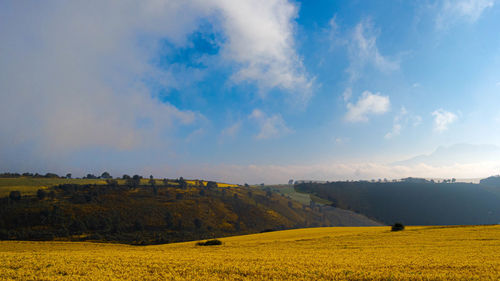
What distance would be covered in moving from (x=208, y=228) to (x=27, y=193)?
3806 inches

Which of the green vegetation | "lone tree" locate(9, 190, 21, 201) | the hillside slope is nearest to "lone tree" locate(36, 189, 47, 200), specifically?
the green vegetation

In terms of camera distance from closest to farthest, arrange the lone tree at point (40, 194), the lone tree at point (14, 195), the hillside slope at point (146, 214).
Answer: the hillside slope at point (146, 214) → the lone tree at point (14, 195) → the lone tree at point (40, 194)

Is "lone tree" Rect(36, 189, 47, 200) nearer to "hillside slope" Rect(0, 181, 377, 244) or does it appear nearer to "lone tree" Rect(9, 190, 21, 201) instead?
"hillside slope" Rect(0, 181, 377, 244)

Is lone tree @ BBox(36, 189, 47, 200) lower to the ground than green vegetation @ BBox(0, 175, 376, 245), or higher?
higher

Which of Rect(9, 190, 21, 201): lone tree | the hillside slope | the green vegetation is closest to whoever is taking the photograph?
the hillside slope

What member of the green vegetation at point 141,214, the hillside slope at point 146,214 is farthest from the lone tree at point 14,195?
the hillside slope at point 146,214

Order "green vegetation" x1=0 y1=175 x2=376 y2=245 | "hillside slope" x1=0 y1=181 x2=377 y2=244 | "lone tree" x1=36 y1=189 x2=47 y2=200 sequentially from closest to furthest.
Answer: "hillside slope" x1=0 y1=181 x2=377 y2=244, "green vegetation" x1=0 y1=175 x2=376 y2=245, "lone tree" x1=36 y1=189 x2=47 y2=200

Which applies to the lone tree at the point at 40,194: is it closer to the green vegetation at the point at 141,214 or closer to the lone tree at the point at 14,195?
the green vegetation at the point at 141,214

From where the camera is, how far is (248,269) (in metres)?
14.4

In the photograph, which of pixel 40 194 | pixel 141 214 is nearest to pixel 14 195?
pixel 40 194

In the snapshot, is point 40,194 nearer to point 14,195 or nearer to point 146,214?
point 14,195

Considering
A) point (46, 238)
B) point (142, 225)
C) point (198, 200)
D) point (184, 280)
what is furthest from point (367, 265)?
point (198, 200)

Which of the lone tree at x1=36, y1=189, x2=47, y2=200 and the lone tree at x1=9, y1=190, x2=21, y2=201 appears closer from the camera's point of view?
the lone tree at x1=9, y1=190, x2=21, y2=201

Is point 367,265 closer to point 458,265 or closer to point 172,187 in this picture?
point 458,265
